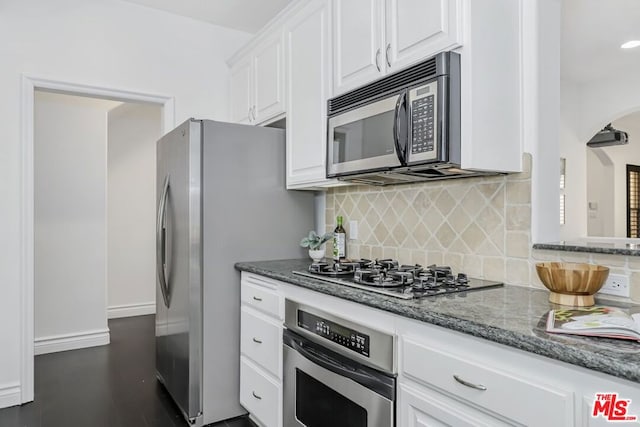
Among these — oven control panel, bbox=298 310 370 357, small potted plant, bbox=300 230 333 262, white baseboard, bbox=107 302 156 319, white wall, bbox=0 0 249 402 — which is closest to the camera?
oven control panel, bbox=298 310 370 357

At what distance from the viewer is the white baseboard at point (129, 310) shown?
15.9ft

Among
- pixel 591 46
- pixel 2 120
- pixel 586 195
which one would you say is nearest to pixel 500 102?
pixel 591 46

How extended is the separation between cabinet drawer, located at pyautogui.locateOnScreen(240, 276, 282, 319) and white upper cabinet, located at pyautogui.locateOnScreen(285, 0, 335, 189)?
0.64m

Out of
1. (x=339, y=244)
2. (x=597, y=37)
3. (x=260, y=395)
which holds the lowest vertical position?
(x=260, y=395)

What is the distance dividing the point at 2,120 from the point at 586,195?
5017 millimetres

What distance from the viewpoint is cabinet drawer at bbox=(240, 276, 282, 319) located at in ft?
6.96

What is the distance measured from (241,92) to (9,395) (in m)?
2.54

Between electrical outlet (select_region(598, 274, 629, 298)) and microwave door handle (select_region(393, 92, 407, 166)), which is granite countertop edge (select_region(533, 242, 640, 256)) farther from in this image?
microwave door handle (select_region(393, 92, 407, 166))

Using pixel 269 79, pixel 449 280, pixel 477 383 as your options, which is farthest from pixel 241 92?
pixel 477 383

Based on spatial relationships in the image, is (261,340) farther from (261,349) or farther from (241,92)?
(241,92)

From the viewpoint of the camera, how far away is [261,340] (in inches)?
88.1

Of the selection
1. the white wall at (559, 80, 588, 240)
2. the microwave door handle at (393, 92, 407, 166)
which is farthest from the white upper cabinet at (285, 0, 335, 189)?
→ the white wall at (559, 80, 588, 240)

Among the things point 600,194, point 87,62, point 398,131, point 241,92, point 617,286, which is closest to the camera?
point 617,286

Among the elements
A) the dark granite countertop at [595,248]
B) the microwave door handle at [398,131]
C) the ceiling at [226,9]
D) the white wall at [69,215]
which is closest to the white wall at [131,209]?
the white wall at [69,215]
